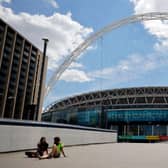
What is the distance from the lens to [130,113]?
9831 centimetres

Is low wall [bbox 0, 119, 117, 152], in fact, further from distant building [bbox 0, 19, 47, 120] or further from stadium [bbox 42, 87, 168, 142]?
stadium [bbox 42, 87, 168, 142]

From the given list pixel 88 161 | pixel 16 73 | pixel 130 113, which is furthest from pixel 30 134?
pixel 130 113

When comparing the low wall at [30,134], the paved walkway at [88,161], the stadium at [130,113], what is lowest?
the paved walkway at [88,161]

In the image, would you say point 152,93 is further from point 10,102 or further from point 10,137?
point 10,137

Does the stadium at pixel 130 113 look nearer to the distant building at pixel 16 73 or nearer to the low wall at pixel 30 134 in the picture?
the distant building at pixel 16 73

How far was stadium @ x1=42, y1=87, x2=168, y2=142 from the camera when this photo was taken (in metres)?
95.8

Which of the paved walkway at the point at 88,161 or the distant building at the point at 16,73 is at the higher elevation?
the distant building at the point at 16,73

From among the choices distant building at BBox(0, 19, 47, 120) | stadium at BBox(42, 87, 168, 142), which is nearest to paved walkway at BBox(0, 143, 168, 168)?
distant building at BBox(0, 19, 47, 120)

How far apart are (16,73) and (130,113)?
143 ft

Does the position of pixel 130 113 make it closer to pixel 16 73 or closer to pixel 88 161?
pixel 16 73

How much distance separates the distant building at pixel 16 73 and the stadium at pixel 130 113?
20.4 metres

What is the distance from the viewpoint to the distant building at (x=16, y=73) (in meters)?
82.1

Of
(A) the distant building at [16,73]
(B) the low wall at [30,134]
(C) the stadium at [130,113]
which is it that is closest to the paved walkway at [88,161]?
(B) the low wall at [30,134]

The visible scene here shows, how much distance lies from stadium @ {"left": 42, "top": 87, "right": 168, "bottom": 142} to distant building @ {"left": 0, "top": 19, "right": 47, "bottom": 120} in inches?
803
